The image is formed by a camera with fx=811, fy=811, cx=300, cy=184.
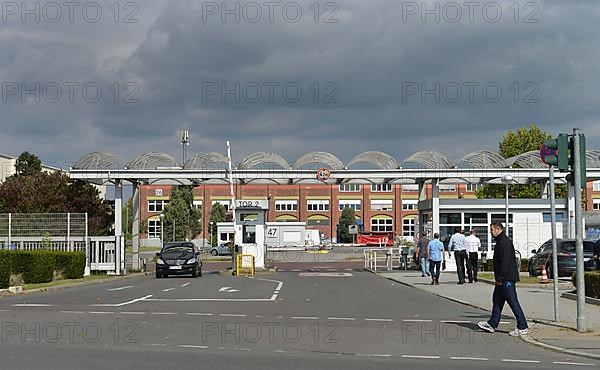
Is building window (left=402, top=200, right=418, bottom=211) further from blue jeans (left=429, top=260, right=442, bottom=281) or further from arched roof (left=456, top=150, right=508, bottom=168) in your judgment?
blue jeans (left=429, top=260, right=442, bottom=281)

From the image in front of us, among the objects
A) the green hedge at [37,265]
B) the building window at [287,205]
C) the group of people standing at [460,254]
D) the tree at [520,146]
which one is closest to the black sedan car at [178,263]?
the green hedge at [37,265]

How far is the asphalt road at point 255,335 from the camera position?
1098 centimetres

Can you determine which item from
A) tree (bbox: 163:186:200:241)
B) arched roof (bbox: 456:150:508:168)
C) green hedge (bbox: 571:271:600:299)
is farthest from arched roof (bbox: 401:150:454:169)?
tree (bbox: 163:186:200:241)

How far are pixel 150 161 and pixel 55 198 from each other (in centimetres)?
925

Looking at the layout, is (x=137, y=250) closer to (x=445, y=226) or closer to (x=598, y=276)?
(x=445, y=226)

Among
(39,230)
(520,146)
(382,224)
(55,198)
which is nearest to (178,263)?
(39,230)

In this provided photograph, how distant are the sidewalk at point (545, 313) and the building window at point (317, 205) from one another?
2967 inches

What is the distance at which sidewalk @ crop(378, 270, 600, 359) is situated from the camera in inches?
497

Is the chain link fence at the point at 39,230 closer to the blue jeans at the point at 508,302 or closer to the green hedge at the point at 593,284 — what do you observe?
the green hedge at the point at 593,284

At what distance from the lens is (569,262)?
2906 cm

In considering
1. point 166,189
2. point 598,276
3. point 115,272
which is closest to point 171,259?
point 115,272

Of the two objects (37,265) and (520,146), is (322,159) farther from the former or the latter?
(520,146)

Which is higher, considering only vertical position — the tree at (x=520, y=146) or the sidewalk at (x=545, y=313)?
the tree at (x=520, y=146)

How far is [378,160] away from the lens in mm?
42781
